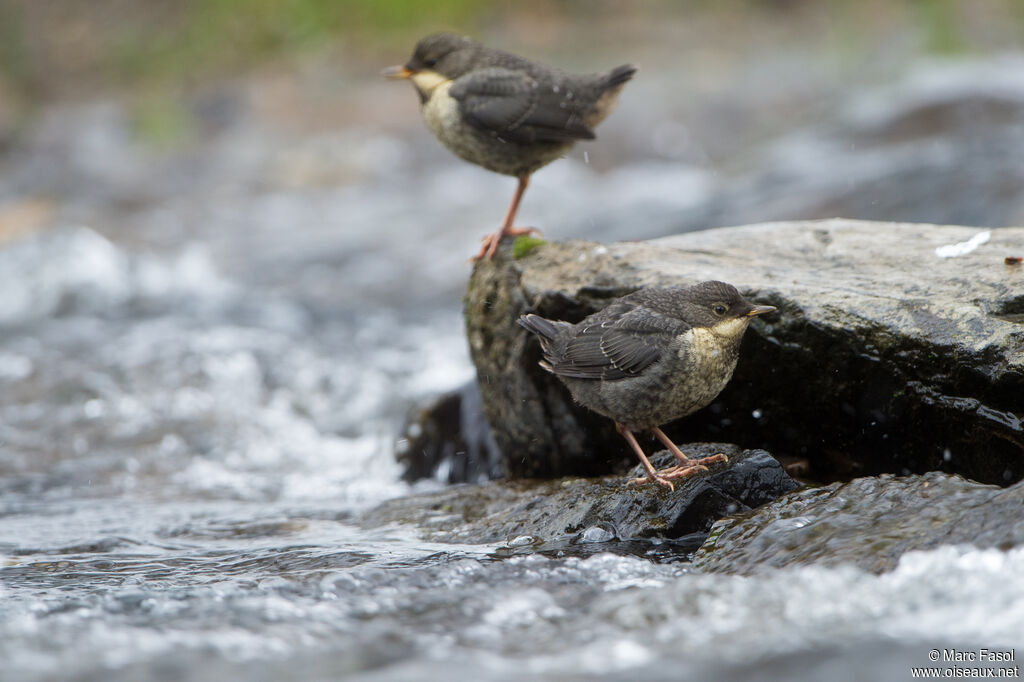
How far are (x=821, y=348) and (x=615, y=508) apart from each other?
105 cm

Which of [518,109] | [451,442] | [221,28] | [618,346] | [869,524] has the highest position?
[221,28]

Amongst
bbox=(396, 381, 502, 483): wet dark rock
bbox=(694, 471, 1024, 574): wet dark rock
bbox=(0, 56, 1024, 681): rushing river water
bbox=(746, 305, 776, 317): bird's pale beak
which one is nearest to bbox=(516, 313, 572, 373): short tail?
bbox=(746, 305, 776, 317): bird's pale beak

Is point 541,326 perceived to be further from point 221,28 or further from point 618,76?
point 221,28

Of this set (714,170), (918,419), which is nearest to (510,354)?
(918,419)

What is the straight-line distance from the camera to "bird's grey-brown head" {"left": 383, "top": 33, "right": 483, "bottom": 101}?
5879mm

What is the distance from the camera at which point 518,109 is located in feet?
18.3

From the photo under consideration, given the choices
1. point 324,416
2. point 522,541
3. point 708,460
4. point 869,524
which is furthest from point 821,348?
point 324,416

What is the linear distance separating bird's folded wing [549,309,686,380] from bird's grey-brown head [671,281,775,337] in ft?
0.26

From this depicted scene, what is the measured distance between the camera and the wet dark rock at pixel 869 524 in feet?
10.00

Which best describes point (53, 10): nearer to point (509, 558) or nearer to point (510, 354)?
point (510, 354)

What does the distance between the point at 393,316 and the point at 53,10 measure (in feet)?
41.6

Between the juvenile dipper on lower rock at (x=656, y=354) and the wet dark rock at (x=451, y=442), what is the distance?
1.51 metres

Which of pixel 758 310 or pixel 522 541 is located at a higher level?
pixel 758 310

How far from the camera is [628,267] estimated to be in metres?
4.78
